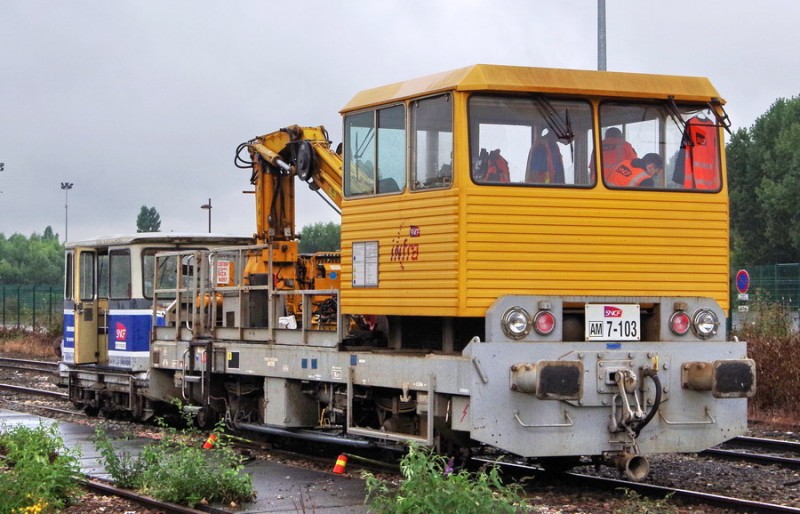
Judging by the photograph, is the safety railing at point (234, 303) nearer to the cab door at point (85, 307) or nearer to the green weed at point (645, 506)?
the cab door at point (85, 307)

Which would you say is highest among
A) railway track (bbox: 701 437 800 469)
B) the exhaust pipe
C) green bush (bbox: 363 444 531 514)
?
green bush (bbox: 363 444 531 514)

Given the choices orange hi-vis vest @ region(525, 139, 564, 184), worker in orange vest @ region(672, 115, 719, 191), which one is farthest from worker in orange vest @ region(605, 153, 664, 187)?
orange hi-vis vest @ region(525, 139, 564, 184)

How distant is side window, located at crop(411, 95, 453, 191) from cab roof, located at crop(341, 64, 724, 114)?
141 millimetres

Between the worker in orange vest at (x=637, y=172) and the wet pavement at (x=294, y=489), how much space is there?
368 centimetres

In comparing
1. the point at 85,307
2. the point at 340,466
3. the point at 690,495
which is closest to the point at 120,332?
the point at 85,307

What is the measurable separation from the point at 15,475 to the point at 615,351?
5.35m

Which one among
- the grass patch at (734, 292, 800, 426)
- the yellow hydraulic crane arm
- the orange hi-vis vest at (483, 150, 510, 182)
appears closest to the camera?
the orange hi-vis vest at (483, 150, 510, 182)

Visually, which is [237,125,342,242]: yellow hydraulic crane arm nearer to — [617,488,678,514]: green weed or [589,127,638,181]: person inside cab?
[589,127,638,181]: person inside cab

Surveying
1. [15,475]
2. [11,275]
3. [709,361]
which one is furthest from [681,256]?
[11,275]

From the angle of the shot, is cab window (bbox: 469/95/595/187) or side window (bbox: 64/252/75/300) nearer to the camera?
cab window (bbox: 469/95/595/187)

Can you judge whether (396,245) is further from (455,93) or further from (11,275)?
(11,275)

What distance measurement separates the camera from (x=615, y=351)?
10.6m

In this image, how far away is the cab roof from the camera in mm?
10656

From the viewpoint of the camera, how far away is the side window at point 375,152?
37.7ft
